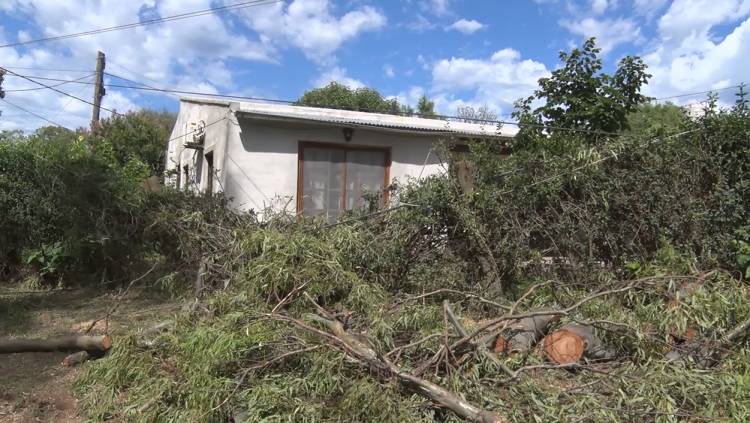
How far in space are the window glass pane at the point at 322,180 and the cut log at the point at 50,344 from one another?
5068mm

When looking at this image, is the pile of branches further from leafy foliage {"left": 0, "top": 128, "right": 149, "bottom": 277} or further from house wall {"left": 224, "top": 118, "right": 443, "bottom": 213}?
house wall {"left": 224, "top": 118, "right": 443, "bottom": 213}

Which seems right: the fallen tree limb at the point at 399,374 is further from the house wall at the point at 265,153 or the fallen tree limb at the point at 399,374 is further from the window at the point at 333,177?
the window at the point at 333,177

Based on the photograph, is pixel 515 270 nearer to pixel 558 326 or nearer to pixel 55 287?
pixel 558 326

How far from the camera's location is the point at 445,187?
20.4 feet

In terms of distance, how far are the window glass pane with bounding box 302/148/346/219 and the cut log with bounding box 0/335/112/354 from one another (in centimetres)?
507

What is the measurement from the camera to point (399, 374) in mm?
3555

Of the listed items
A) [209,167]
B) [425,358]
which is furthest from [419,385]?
[209,167]

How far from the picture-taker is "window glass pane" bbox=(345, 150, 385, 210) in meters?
10.1

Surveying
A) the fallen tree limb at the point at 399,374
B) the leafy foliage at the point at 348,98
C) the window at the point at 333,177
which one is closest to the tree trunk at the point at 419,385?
the fallen tree limb at the point at 399,374

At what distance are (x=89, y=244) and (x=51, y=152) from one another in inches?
56.5

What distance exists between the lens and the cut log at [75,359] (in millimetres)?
4973

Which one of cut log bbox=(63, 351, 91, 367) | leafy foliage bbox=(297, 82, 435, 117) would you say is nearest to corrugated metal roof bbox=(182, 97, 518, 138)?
cut log bbox=(63, 351, 91, 367)

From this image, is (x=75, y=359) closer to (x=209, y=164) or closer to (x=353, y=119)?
(x=353, y=119)

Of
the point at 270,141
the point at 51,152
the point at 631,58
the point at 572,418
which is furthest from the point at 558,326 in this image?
the point at 51,152
